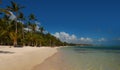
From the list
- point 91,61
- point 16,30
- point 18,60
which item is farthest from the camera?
point 16,30

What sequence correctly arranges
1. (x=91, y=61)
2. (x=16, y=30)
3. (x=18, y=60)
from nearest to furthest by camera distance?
(x=18, y=60) → (x=91, y=61) → (x=16, y=30)

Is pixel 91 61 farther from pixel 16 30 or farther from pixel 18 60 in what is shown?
pixel 16 30

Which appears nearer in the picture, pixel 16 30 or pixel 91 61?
pixel 91 61

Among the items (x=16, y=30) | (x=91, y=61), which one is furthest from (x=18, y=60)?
(x=16, y=30)

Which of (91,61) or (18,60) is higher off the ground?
(18,60)

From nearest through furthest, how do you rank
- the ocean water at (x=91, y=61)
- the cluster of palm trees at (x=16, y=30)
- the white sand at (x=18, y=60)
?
the white sand at (x=18, y=60), the ocean water at (x=91, y=61), the cluster of palm trees at (x=16, y=30)

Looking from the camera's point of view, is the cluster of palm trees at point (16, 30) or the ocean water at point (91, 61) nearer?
the ocean water at point (91, 61)

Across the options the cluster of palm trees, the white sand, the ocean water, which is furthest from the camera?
A: the cluster of palm trees

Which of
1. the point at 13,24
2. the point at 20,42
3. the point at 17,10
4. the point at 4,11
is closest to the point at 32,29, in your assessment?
the point at 20,42

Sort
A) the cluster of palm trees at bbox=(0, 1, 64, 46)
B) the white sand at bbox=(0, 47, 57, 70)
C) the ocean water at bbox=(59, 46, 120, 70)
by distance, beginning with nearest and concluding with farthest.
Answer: the white sand at bbox=(0, 47, 57, 70) < the ocean water at bbox=(59, 46, 120, 70) < the cluster of palm trees at bbox=(0, 1, 64, 46)

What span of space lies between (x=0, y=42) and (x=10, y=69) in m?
69.4

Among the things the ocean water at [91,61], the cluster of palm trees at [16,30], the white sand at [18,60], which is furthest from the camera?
the cluster of palm trees at [16,30]

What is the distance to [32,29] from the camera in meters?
91.3

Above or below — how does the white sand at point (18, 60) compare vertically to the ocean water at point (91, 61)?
above
